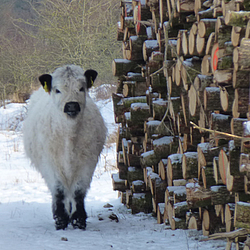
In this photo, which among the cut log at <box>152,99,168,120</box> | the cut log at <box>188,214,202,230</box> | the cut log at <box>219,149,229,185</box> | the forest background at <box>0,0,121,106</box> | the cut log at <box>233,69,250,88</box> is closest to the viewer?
the cut log at <box>233,69,250,88</box>

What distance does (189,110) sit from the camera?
12.3 feet

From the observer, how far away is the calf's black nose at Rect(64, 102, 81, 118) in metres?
4.69

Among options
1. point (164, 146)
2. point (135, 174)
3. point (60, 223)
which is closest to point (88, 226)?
point (60, 223)

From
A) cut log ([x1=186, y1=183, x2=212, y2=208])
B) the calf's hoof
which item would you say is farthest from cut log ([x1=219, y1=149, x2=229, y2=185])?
the calf's hoof

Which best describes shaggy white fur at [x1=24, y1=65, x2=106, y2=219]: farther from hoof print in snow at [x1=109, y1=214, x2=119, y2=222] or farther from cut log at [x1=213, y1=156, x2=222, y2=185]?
cut log at [x1=213, y1=156, x2=222, y2=185]

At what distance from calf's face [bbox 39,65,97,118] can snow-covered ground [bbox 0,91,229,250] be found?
148 cm

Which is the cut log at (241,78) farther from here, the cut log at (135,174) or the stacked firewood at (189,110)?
the cut log at (135,174)

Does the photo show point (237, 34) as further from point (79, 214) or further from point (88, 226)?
point (88, 226)

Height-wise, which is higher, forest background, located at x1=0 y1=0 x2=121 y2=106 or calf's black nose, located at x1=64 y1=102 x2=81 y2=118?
forest background, located at x1=0 y1=0 x2=121 y2=106

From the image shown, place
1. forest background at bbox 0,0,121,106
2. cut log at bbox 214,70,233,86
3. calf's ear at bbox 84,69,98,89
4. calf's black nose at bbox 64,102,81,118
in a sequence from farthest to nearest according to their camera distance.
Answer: forest background at bbox 0,0,121,106
calf's ear at bbox 84,69,98,89
calf's black nose at bbox 64,102,81,118
cut log at bbox 214,70,233,86

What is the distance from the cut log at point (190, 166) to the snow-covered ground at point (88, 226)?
2.08 feet

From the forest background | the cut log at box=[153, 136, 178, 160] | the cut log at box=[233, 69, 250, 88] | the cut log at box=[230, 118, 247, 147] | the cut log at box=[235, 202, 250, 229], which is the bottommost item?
the cut log at box=[235, 202, 250, 229]

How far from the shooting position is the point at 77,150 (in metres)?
5.12

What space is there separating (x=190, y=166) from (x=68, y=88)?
189 cm
